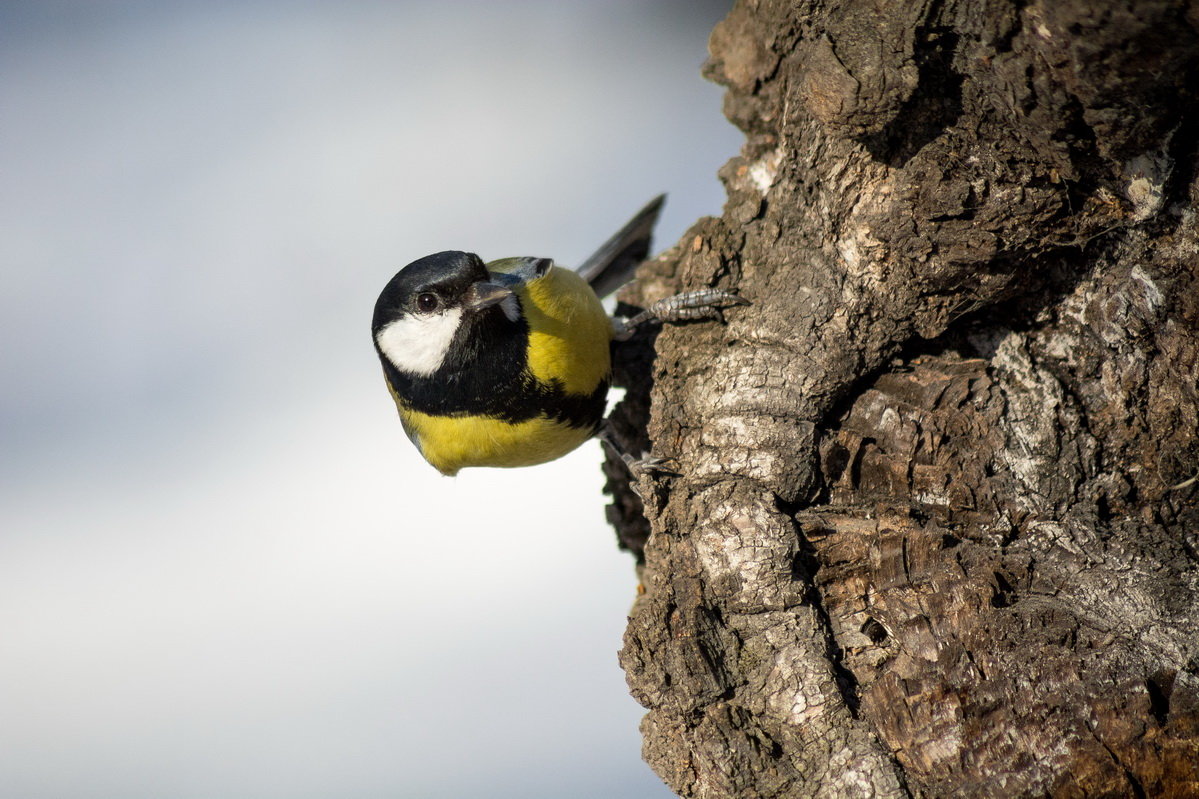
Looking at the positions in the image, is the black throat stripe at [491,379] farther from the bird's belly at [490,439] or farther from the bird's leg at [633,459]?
the bird's leg at [633,459]

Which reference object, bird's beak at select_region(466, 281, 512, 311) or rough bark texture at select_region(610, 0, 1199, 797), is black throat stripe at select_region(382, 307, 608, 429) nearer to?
bird's beak at select_region(466, 281, 512, 311)

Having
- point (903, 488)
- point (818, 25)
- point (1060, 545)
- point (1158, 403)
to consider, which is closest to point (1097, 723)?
point (1060, 545)

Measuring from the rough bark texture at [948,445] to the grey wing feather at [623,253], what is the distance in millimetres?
1185

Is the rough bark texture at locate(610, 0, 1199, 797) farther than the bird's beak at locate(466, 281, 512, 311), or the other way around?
the bird's beak at locate(466, 281, 512, 311)

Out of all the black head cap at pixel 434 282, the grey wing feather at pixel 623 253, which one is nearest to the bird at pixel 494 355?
the black head cap at pixel 434 282

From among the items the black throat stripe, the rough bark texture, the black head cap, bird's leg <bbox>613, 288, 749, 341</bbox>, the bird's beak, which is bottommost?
the rough bark texture

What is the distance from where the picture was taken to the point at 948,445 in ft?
5.75

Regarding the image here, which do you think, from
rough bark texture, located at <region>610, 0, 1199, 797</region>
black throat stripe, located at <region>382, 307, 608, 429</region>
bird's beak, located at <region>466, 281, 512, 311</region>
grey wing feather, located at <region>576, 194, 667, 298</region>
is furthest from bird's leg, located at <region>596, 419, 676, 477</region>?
grey wing feather, located at <region>576, 194, 667, 298</region>

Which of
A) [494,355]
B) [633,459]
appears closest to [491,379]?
[494,355]

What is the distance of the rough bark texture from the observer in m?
1.46

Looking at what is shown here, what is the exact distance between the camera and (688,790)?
163 centimetres

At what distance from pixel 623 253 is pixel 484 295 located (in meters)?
1.16

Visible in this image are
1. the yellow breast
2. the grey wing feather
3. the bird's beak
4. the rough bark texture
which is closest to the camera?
the rough bark texture

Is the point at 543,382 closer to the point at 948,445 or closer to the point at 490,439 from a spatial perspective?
the point at 490,439
